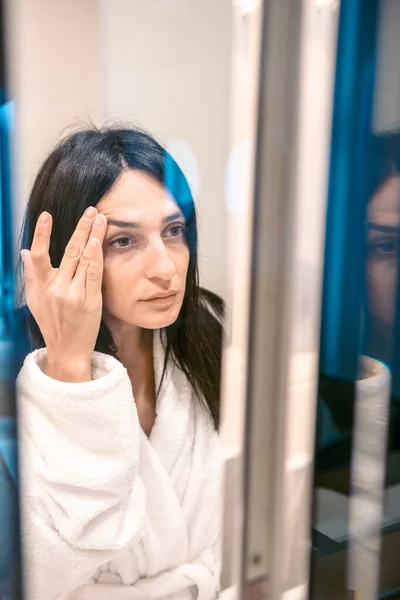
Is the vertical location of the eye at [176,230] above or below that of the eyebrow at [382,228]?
below

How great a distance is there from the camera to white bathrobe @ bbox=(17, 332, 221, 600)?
2.01 feet

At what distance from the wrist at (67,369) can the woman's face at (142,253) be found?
6 centimetres

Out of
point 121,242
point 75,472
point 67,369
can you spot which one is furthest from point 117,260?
point 75,472

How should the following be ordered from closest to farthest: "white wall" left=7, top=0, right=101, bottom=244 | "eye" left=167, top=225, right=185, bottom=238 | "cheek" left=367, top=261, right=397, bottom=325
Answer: "white wall" left=7, top=0, right=101, bottom=244
"eye" left=167, top=225, right=185, bottom=238
"cheek" left=367, top=261, right=397, bottom=325

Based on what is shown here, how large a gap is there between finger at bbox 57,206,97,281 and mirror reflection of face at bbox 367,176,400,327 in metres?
0.37

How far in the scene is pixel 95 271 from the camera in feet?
2.00

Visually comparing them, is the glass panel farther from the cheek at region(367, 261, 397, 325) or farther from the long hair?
the long hair

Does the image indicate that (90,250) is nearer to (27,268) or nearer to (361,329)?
(27,268)

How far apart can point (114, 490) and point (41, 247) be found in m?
0.30

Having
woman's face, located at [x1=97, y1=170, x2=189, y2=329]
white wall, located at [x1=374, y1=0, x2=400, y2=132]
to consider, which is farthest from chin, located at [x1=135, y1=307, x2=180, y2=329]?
white wall, located at [x1=374, y1=0, x2=400, y2=132]

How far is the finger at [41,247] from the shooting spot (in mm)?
586

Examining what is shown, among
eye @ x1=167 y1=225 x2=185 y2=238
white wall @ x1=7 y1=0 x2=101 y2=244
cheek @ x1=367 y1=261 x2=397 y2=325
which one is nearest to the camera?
white wall @ x1=7 y1=0 x2=101 y2=244

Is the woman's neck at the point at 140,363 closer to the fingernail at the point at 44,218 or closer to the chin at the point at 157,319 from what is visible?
the chin at the point at 157,319

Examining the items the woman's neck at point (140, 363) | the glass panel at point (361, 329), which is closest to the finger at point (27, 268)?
the woman's neck at point (140, 363)
